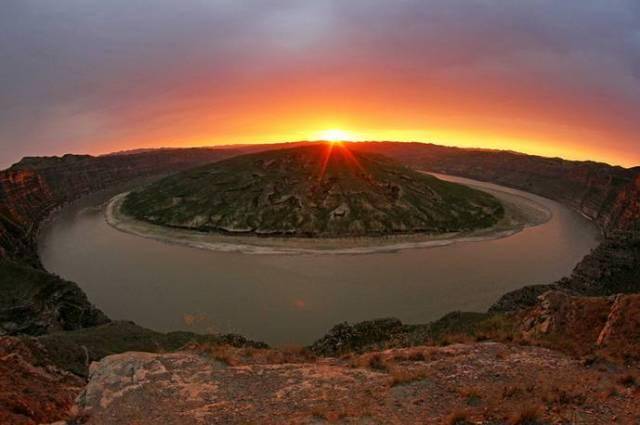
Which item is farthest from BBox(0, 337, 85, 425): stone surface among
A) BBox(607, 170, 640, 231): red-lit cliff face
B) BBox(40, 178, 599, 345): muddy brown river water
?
BBox(607, 170, 640, 231): red-lit cliff face

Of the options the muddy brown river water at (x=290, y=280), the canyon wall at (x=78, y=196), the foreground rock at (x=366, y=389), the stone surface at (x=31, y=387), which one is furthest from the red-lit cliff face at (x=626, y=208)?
the stone surface at (x=31, y=387)

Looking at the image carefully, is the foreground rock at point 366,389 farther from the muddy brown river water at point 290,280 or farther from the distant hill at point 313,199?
the distant hill at point 313,199

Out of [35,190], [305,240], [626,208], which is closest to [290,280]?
[305,240]

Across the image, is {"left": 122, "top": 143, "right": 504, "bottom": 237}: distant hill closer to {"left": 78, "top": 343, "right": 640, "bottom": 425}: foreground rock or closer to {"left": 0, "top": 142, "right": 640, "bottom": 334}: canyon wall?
{"left": 0, "top": 142, "right": 640, "bottom": 334}: canyon wall

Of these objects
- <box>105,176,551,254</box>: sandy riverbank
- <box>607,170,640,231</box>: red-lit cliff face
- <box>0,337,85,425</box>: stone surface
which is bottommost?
<box>105,176,551,254</box>: sandy riverbank

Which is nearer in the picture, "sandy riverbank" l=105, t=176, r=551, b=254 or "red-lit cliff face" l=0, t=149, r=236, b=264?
"red-lit cliff face" l=0, t=149, r=236, b=264
